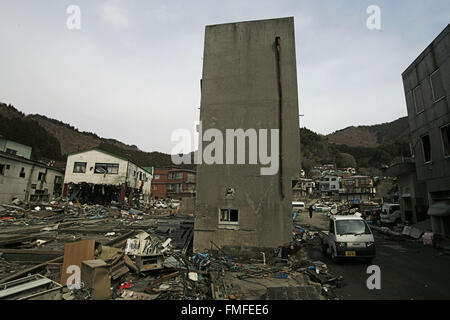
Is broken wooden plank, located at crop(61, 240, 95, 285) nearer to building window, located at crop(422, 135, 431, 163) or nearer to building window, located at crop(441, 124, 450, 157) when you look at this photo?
building window, located at crop(441, 124, 450, 157)

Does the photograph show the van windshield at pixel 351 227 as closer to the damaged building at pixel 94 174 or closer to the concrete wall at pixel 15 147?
A: the damaged building at pixel 94 174

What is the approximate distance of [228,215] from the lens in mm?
9961

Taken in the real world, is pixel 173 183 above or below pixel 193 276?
above

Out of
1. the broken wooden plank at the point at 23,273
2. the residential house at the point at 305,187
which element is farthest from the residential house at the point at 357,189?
the broken wooden plank at the point at 23,273

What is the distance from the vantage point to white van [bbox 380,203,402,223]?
20.5 meters

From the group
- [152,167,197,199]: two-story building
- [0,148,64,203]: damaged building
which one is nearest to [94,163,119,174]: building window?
[0,148,64,203]: damaged building

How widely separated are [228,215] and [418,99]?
1568 cm

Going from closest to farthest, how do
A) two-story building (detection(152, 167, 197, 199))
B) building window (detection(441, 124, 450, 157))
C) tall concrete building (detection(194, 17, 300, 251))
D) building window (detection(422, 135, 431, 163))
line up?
tall concrete building (detection(194, 17, 300, 251)) < building window (detection(441, 124, 450, 157)) < building window (detection(422, 135, 431, 163)) < two-story building (detection(152, 167, 197, 199))

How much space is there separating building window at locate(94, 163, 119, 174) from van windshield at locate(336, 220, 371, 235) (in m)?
34.4

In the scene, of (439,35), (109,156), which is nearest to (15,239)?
(439,35)

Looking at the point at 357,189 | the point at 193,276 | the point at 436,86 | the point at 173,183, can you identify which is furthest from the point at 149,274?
the point at 357,189

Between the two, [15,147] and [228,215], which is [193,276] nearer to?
[228,215]

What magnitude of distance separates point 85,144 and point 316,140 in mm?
120102

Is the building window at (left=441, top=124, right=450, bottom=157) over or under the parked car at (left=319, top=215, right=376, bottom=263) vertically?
over
